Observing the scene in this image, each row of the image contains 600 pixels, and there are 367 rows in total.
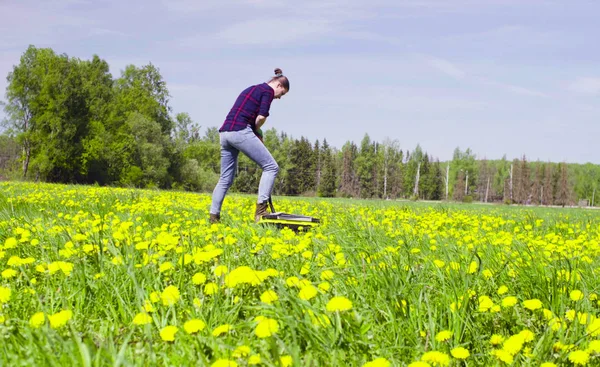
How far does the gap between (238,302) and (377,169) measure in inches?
4684

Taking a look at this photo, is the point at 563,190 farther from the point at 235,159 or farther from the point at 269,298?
the point at 269,298

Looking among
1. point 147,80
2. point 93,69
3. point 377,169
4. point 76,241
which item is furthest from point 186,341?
point 377,169

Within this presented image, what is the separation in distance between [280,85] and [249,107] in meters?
0.55

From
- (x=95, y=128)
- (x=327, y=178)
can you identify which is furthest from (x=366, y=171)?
(x=95, y=128)

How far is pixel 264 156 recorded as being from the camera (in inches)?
262

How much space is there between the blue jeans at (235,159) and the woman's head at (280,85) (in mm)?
677

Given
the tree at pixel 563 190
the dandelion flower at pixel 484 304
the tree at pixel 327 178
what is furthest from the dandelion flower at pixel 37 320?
the tree at pixel 563 190

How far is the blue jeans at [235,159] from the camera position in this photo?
255 inches

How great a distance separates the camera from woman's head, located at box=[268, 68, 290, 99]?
668 cm

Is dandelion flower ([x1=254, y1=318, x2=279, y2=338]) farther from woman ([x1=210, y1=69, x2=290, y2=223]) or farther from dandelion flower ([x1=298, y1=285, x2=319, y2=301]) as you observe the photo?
woman ([x1=210, y1=69, x2=290, y2=223])

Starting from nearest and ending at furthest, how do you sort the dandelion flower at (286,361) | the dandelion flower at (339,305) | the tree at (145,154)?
the dandelion flower at (286,361) < the dandelion flower at (339,305) < the tree at (145,154)

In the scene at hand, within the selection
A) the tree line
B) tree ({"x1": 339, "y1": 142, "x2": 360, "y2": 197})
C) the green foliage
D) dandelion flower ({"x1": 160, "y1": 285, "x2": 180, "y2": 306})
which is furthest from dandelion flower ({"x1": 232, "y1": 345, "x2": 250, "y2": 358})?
tree ({"x1": 339, "y1": 142, "x2": 360, "y2": 197})

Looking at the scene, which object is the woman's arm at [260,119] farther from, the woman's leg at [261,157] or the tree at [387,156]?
the tree at [387,156]

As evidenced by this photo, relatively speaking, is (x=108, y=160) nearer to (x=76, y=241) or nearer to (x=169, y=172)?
(x=169, y=172)
